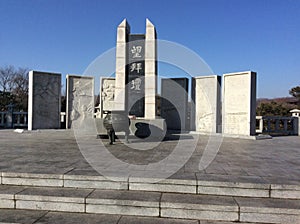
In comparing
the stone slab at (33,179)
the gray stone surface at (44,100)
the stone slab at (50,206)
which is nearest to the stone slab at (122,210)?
the stone slab at (50,206)

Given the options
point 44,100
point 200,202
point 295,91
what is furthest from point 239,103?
point 295,91

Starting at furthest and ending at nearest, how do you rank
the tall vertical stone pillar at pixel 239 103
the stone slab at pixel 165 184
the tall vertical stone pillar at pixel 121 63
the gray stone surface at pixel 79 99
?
the gray stone surface at pixel 79 99 < the tall vertical stone pillar at pixel 121 63 < the tall vertical stone pillar at pixel 239 103 < the stone slab at pixel 165 184

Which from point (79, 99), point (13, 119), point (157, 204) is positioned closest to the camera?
point (157, 204)

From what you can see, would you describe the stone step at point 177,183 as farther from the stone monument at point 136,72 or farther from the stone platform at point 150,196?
the stone monument at point 136,72

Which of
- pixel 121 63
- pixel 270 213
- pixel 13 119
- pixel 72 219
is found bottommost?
pixel 72 219

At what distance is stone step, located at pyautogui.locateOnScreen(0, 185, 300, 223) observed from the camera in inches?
117

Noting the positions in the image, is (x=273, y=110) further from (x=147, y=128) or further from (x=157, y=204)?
(x=157, y=204)

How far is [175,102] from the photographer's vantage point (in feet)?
42.1

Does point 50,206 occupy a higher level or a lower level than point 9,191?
lower

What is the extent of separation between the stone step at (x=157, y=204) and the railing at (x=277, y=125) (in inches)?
389

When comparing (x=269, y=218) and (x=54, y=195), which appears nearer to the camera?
(x=269, y=218)

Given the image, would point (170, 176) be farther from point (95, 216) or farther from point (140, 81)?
point (140, 81)

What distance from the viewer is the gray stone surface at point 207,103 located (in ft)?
37.3

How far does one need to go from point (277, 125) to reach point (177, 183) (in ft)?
35.2
